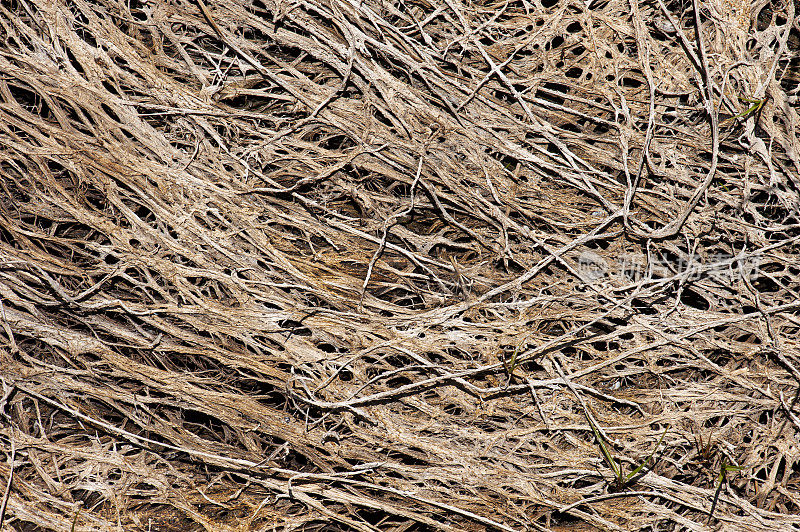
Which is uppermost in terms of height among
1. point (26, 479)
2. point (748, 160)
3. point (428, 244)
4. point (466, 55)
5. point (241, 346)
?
point (466, 55)

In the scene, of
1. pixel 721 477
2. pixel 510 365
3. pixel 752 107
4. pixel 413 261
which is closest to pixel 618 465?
pixel 721 477

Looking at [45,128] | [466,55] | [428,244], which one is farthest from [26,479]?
[466,55]

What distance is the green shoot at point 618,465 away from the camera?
1702 millimetres

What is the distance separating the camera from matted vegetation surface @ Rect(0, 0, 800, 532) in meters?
1.73

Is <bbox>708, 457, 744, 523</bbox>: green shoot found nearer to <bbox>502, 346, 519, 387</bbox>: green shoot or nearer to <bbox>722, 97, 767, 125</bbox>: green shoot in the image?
<bbox>502, 346, 519, 387</bbox>: green shoot

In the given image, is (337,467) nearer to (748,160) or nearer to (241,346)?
(241,346)

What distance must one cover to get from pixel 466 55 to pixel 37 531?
7.70ft

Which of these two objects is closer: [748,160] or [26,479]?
[748,160]

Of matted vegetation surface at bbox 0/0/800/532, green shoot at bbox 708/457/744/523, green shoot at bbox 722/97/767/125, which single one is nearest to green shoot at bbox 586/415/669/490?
matted vegetation surface at bbox 0/0/800/532

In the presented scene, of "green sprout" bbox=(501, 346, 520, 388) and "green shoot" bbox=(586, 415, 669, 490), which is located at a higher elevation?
"green sprout" bbox=(501, 346, 520, 388)

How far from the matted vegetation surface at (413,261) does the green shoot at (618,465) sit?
2 cm

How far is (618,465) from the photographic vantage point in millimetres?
1741

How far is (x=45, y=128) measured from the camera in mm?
1780

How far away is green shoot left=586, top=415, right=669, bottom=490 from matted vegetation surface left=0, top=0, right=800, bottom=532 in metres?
0.02
